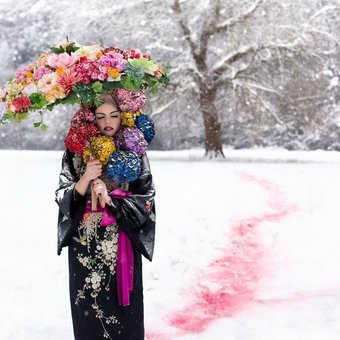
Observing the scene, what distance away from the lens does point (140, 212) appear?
3598 millimetres

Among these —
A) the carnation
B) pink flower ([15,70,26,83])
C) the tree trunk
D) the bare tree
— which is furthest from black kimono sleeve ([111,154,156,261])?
the tree trunk

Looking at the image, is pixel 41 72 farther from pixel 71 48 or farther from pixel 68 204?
pixel 68 204

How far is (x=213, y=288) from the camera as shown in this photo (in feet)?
19.1

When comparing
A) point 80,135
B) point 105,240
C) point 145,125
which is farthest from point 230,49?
point 105,240

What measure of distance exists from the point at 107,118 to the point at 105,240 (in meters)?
0.83

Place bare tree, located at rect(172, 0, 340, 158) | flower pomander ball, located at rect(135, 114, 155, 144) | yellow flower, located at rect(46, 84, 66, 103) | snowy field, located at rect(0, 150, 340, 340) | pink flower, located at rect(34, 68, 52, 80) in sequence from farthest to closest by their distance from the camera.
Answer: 1. bare tree, located at rect(172, 0, 340, 158)
2. snowy field, located at rect(0, 150, 340, 340)
3. flower pomander ball, located at rect(135, 114, 155, 144)
4. pink flower, located at rect(34, 68, 52, 80)
5. yellow flower, located at rect(46, 84, 66, 103)

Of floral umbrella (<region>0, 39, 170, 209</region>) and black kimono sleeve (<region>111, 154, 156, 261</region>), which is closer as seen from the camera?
floral umbrella (<region>0, 39, 170, 209</region>)

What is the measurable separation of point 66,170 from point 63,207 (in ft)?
0.98

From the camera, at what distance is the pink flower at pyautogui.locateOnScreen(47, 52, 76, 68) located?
3.43 meters

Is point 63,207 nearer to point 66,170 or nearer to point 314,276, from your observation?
point 66,170

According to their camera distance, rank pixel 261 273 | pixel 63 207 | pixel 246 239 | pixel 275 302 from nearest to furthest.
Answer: pixel 63 207 → pixel 275 302 → pixel 261 273 → pixel 246 239

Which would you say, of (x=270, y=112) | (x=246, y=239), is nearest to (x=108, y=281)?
(x=246, y=239)

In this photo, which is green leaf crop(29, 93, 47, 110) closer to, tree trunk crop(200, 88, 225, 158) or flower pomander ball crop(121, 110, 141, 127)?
flower pomander ball crop(121, 110, 141, 127)

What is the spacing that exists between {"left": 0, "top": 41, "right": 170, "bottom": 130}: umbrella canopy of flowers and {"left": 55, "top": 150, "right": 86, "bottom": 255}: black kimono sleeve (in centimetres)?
40
